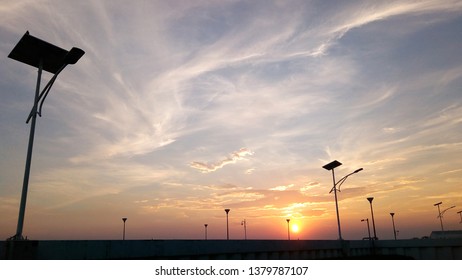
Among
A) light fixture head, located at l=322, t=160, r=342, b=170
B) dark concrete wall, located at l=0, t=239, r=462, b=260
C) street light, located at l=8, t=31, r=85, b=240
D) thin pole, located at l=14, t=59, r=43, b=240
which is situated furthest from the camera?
light fixture head, located at l=322, t=160, r=342, b=170

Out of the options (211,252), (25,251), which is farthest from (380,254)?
(25,251)

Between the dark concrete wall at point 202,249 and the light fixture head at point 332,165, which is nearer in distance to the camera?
the dark concrete wall at point 202,249

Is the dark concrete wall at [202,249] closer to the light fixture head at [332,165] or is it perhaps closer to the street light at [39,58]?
the street light at [39,58]

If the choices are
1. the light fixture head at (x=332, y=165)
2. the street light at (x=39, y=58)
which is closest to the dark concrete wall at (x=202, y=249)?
the street light at (x=39, y=58)

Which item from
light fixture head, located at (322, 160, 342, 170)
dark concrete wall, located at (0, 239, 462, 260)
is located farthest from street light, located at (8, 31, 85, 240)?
light fixture head, located at (322, 160, 342, 170)

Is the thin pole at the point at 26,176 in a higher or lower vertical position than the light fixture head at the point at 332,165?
lower

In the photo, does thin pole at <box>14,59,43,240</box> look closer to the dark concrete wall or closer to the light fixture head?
the dark concrete wall

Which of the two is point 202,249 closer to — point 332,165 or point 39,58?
point 39,58

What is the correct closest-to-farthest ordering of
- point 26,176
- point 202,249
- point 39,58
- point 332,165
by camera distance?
1. point 26,176
2. point 39,58
3. point 202,249
4. point 332,165

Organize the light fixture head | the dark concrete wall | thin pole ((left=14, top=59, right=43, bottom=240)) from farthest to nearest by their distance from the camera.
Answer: the light fixture head, the dark concrete wall, thin pole ((left=14, top=59, right=43, bottom=240))

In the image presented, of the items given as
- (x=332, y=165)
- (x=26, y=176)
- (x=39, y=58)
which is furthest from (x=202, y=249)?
(x=332, y=165)

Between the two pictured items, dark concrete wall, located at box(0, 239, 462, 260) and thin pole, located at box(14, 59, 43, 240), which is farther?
dark concrete wall, located at box(0, 239, 462, 260)

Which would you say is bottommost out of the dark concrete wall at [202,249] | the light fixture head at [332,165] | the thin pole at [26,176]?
the dark concrete wall at [202,249]
